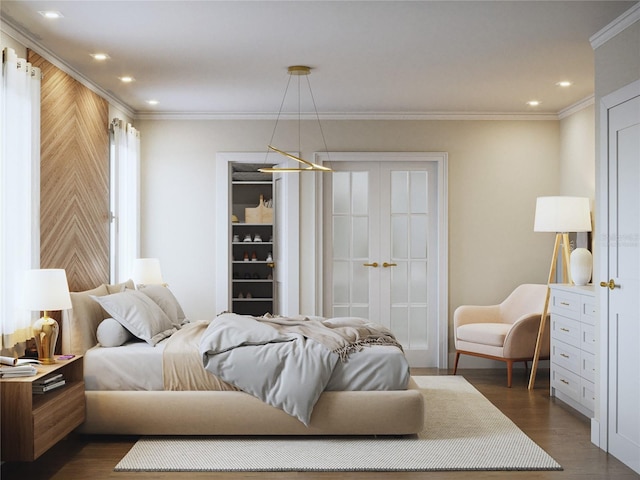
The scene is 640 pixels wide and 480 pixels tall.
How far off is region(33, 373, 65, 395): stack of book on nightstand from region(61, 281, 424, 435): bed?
0.39 metres

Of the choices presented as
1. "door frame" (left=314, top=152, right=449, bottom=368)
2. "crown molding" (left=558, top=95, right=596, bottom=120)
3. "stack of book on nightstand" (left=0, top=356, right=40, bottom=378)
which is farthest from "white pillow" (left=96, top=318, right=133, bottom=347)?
"crown molding" (left=558, top=95, right=596, bottom=120)

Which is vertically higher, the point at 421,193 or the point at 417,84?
the point at 417,84

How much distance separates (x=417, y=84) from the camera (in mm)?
5699

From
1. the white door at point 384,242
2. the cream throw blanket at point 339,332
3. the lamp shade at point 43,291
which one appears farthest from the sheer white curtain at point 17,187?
the white door at point 384,242

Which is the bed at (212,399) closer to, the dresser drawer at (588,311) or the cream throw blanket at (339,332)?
the cream throw blanket at (339,332)

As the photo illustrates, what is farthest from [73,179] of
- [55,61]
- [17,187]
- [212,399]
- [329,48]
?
[329,48]

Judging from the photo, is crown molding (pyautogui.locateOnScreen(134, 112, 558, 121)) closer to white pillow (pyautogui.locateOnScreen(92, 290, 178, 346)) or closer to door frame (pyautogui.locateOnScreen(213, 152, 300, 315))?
door frame (pyautogui.locateOnScreen(213, 152, 300, 315))

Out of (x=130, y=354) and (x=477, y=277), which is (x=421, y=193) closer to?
(x=477, y=277)

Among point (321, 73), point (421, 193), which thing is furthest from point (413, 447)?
point (421, 193)

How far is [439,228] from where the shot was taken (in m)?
6.97

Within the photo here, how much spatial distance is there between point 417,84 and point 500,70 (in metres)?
0.76

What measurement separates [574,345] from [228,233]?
11.7 ft

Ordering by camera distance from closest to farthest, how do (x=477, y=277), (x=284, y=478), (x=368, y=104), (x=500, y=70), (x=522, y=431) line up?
(x=284, y=478), (x=522, y=431), (x=500, y=70), (x=368, y=104), (x=477, y=277)

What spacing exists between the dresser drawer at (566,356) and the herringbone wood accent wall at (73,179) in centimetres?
389
